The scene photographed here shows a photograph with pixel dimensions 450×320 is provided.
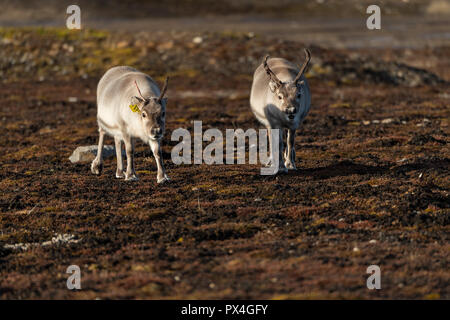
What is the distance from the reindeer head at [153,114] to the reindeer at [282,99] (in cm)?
387

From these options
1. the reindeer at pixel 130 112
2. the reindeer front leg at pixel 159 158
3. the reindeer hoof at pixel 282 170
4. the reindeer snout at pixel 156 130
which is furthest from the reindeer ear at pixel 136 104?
the reindeer hoof at pixel 282 170

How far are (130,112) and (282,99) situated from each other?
463 cm

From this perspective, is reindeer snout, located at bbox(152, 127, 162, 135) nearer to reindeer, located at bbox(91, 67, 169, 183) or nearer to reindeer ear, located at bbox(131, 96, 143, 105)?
reindeer, located at bbox(91, 67, 169, 183)

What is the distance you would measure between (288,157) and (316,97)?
24.7 meters

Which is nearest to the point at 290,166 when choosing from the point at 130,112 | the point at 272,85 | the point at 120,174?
the point at 272,85

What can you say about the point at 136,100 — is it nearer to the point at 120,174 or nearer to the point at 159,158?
the point at 159,158

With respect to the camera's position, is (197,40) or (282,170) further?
(197,40)

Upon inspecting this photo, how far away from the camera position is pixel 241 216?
18078 mm

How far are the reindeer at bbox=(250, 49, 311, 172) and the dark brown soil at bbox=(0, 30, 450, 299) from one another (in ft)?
4.50

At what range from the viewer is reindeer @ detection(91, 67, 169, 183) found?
19.1 meters

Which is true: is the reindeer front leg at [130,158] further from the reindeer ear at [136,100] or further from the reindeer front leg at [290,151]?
the reindeer front leg at [290,151]

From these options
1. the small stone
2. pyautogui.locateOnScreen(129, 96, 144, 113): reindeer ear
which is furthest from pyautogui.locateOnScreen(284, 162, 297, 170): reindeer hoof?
the small stone

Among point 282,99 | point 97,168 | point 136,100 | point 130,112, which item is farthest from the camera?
point 97,168

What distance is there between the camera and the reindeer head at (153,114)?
19031mm
